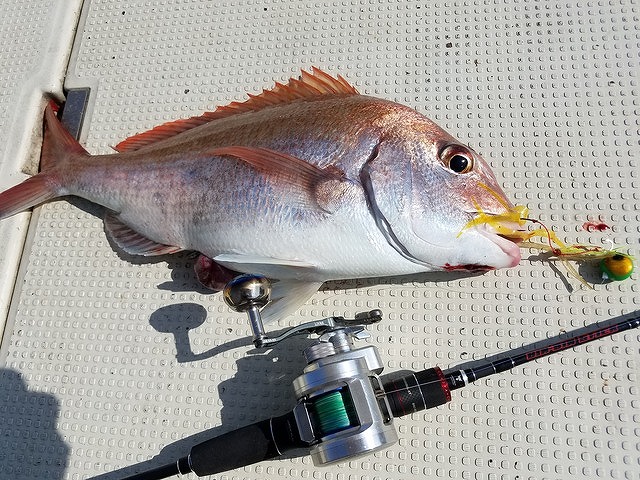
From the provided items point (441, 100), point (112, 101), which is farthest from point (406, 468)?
point (112, 101)

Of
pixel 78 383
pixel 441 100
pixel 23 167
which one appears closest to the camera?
→ pixel 78 383

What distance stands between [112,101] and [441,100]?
1424mm

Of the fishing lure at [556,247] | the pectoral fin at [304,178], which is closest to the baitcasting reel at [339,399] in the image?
the pectoral fin at [304,178]

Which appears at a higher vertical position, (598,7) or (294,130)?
(598,7)

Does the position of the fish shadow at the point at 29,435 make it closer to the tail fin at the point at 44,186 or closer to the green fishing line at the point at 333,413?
the tail fin at the point at 44,186

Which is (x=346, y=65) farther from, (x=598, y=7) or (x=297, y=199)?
(x=598, y=7)

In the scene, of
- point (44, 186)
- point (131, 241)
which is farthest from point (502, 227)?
point (44, 186)

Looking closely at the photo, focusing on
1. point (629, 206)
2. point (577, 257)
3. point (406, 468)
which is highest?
point (629, 206)

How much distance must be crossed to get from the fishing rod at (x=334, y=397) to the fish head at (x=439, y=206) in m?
0.27

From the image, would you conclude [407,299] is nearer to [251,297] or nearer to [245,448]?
[251,297]

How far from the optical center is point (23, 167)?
6.68ft

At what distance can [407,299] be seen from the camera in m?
1.63

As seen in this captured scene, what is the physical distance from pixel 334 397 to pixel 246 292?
1.23 feet

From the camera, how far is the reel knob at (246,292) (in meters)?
1.37
